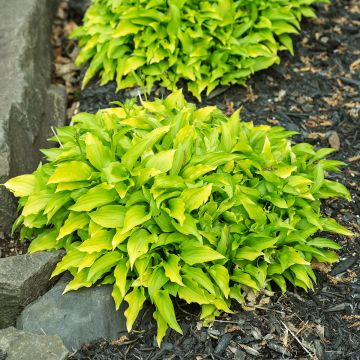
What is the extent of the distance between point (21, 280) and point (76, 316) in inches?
16.1

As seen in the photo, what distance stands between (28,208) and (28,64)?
192cm

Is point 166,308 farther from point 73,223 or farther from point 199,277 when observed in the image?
point 73,223

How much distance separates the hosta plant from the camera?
5.82 m

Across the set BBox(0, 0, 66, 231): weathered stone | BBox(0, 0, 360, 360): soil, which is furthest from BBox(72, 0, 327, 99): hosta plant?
BBox(0, 0, 66, 231): weathered stone

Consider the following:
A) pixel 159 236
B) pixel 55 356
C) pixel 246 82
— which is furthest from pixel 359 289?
pixel 246 82

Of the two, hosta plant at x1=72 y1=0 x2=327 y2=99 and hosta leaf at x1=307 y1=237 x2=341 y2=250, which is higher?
hosta plant at x1=72 y1=0 x2=327 y2=99

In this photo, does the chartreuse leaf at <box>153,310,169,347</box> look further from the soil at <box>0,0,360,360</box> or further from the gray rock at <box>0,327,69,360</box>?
the gray rock at <box>0,327,69,360</box>

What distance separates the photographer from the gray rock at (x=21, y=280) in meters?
4.23

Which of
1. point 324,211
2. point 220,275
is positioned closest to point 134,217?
point 220,275

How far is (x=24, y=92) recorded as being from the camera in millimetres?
5594

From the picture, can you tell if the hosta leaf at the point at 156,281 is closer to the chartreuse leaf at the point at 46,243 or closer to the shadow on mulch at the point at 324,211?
the shadow on mulch at the point at 324,211

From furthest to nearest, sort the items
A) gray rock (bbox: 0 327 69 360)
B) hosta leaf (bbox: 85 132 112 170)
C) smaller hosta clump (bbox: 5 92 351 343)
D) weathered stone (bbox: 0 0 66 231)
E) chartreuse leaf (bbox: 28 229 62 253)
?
weathered stone (bbox: 0 0 66 231) → chartreuse leaf (bbox: 28 229 62 253) → hosta leaf (bbox: 85 132 112 170) → smaller hosta clump (bbox: 5 92 351 343) → gray rock (bbox: 0 327 69 360)

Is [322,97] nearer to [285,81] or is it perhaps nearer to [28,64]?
[285,81]

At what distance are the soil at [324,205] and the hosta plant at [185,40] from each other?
0.62 feet
